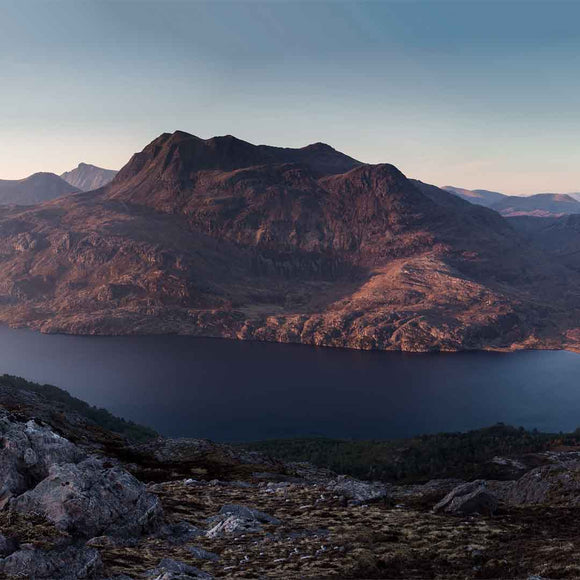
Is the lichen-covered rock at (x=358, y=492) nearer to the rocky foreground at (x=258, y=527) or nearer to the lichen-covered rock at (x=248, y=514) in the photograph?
the rocky foreground at (x=258, y=527)

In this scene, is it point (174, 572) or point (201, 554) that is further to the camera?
point (201, 554)

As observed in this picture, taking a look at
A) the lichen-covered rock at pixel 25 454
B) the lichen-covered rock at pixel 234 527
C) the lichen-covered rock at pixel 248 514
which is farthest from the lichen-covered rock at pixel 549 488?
the lichen-covered rock at pixel 25 454

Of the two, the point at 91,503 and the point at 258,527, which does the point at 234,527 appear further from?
the point at 91,503

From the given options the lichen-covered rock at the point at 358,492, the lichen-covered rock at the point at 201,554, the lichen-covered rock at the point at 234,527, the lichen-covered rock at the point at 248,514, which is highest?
the lichen-covered rock at the point at 201,554

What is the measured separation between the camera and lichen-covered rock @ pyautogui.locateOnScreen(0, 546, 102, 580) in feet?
89.3

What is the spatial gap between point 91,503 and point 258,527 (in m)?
14.2

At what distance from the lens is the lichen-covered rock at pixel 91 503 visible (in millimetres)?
35250

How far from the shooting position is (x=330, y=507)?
4747 cm

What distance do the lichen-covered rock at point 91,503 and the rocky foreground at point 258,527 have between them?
9 centimetres

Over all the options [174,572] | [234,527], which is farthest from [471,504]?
[174,572]

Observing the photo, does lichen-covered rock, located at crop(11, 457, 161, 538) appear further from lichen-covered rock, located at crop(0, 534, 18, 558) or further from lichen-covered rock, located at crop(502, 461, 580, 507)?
lichen-covered rock, located at crop(502, 461, 580, 507)

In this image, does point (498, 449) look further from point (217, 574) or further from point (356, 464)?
point (217, 574)

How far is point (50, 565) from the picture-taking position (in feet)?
92.5

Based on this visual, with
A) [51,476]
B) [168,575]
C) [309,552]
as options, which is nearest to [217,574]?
[168,575]
